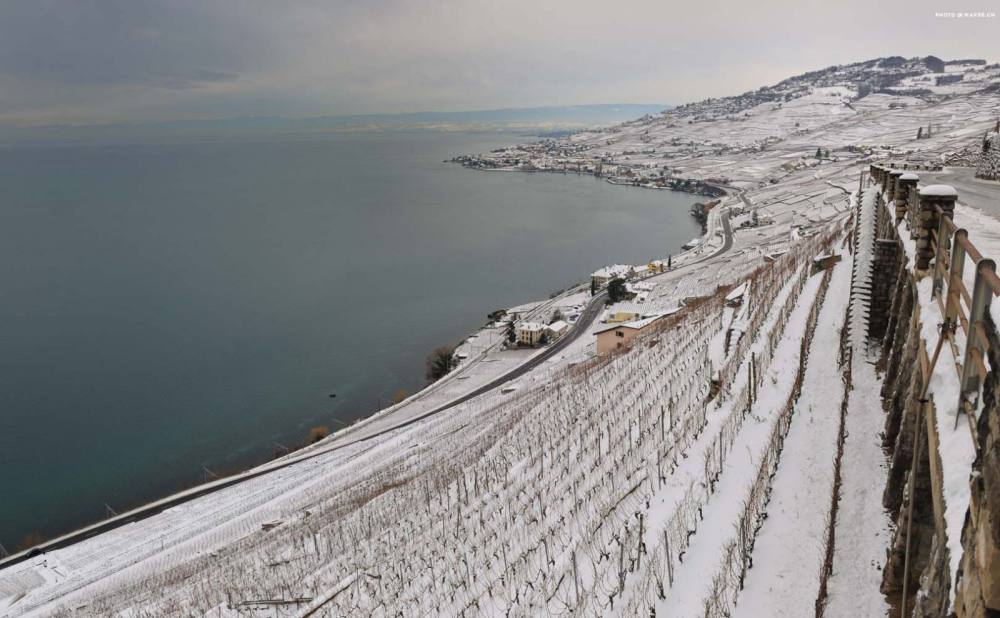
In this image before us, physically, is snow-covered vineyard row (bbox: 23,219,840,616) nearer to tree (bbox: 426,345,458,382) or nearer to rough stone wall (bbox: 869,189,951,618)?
rough stone wall (bbox: 869,189,951,618)

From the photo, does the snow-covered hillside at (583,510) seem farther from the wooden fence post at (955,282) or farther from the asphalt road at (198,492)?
the wooden fence post at (955,282)

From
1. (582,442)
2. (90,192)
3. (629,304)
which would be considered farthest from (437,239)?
(90,192)

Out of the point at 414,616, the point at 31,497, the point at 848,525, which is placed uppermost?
the point at 848,525

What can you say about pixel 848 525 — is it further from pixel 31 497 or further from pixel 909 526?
pixel 31 497

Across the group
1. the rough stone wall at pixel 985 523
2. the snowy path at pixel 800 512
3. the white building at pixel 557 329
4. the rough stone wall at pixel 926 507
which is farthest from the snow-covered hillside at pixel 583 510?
the white building at pixel 557 329

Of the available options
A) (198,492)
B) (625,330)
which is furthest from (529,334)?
(198,492)

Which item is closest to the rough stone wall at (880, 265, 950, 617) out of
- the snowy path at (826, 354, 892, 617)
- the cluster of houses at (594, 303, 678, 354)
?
the snowy path at (826, 354, 892, 617)

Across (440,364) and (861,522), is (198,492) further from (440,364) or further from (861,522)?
(861,522)
